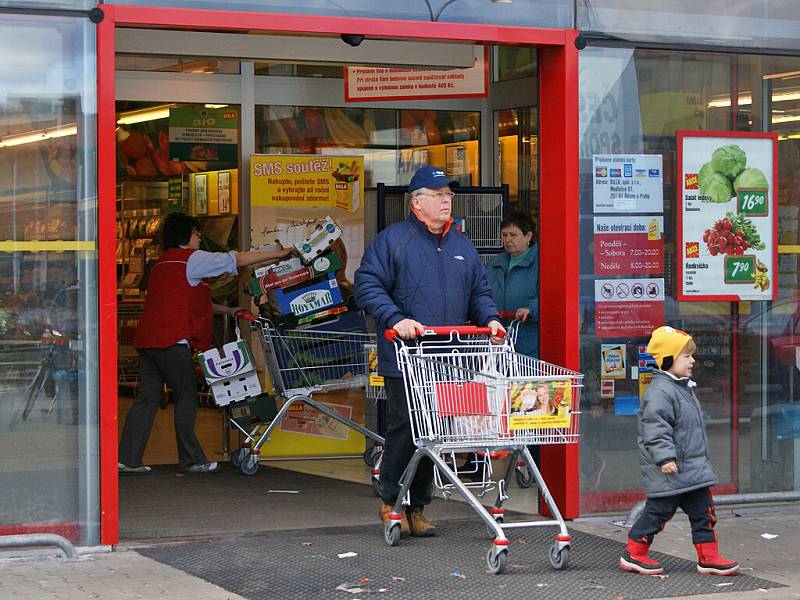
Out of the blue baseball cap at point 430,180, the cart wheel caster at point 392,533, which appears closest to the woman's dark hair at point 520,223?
the blue baseball cap at point 430,180

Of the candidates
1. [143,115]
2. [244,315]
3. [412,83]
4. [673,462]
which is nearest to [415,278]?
[673,462]

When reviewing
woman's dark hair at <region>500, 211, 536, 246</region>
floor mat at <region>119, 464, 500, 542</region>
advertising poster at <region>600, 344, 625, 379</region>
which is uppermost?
woman's dark hair at <region>500, 211, 536, 246</region>

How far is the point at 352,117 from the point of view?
11648 mm

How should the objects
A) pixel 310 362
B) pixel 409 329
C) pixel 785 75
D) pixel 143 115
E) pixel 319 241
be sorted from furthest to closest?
pixel 143 115
pixel 319 241
pixel 310 362
pixel 785 75
pixel 409 329

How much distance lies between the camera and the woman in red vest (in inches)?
406

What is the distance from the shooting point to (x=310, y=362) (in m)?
10.2

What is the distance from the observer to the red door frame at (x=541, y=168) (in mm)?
7367

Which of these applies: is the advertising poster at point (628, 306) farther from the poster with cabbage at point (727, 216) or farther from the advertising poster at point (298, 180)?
the advertising poster at point (298, 180)

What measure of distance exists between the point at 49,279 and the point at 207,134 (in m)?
4.64

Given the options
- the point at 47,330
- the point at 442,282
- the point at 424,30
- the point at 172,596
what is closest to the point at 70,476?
the point at 47,330

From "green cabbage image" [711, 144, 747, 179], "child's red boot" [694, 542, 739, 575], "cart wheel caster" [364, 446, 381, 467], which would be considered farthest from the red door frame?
"cart wheel caster" [364, 446, 381, 467]

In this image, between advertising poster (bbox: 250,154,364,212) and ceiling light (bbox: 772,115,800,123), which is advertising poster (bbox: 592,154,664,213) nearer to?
ceiling light (bbox: 772,115,800,123)

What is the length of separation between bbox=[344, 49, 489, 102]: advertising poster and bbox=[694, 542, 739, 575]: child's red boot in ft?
14.3

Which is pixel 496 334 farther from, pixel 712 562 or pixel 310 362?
pixel 310 362
